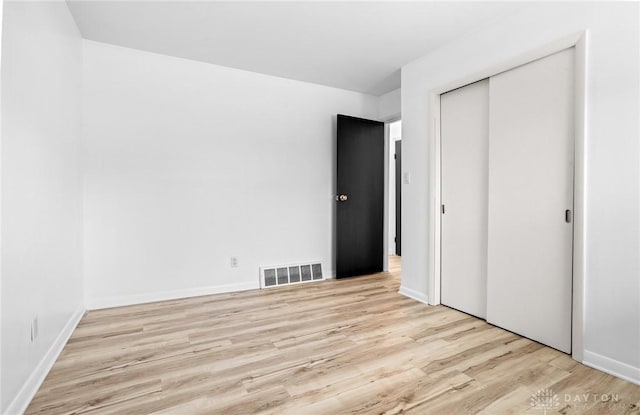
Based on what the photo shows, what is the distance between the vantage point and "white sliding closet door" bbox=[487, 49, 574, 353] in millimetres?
2184

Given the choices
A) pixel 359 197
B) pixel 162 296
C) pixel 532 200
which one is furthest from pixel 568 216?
pixel 162 296

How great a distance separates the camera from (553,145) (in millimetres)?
2232

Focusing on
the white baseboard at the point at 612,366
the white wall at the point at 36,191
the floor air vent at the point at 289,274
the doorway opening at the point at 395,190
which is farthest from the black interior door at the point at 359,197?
the white wall at the point at 36,191

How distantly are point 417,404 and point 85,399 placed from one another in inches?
66.8

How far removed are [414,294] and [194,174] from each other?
2611mm

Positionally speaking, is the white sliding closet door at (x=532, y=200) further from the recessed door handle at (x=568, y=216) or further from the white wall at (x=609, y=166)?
the white wall at (x=609, y=166)

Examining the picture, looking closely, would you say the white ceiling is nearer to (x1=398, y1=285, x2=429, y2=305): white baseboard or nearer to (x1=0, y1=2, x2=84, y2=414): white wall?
(x1=0, y1=2, x2=84, y2=414): white wall

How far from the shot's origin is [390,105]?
4.41 metres

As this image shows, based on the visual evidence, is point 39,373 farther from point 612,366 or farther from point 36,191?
point 612,366

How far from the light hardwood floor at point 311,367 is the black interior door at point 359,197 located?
1.33 m

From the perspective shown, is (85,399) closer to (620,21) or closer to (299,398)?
(299,398)

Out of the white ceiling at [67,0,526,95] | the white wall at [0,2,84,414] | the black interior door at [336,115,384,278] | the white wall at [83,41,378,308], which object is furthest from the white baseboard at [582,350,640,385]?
the white wall at [0,2,84,414]

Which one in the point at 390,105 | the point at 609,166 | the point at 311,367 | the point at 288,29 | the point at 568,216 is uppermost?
the point at 288,29

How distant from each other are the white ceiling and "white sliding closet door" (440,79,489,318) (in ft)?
2.04
